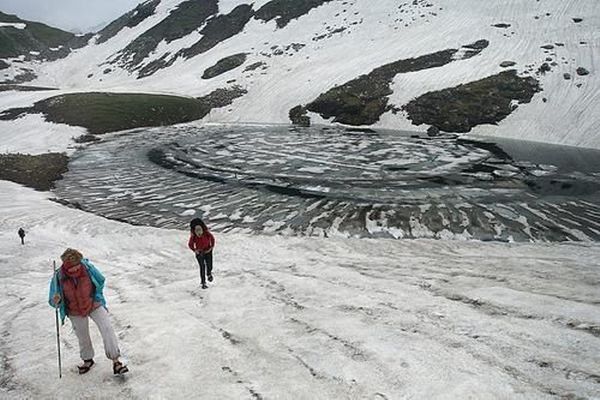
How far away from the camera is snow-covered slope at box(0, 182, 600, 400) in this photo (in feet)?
24.2

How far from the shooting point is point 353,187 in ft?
80.5

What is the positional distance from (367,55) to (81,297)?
65.9 meters

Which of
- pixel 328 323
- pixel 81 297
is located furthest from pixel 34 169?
pixel 328 323

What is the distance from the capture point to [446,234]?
17812mm

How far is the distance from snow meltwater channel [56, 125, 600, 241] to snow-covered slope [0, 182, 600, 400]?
2.55m

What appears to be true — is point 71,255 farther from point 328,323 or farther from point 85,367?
point 328,323

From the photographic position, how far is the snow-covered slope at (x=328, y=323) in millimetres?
7371

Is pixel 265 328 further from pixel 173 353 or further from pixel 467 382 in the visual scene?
pixel 467 382

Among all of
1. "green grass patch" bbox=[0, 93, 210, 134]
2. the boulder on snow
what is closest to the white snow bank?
"green grass patch" bbox=[0, 93, 210, 134]

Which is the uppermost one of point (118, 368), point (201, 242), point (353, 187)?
point (201, 242)

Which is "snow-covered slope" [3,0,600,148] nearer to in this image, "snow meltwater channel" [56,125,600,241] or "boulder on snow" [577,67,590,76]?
Answer: "boulder on snow" [577,67,590,76]

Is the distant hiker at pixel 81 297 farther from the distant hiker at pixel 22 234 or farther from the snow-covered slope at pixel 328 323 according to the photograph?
the distant hiker at pixel 22 234

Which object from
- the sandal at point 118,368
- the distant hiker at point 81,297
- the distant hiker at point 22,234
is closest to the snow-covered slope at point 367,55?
the distant hiker at point 22,234

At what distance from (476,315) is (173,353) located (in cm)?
609
